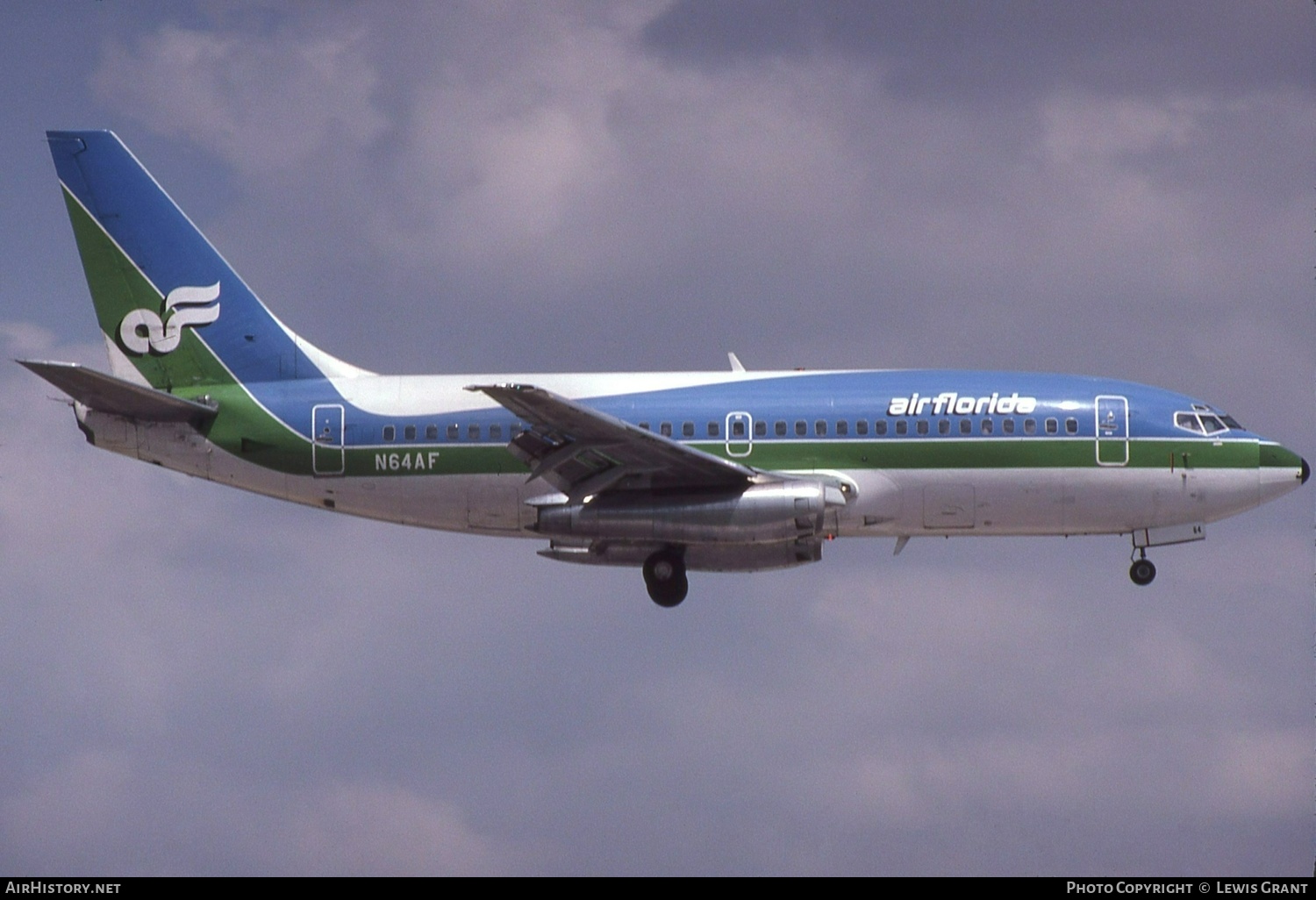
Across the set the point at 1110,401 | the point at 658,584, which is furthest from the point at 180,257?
the point at 1110,401

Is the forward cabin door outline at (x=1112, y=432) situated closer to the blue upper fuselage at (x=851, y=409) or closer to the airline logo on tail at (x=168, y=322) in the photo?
the blue upper fuselage at (x=851, y=409)

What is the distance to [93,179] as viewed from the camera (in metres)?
47.5

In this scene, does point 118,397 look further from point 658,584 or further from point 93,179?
point 658,584

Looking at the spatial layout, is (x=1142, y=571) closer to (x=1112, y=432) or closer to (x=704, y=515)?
(x=1112, y=432)

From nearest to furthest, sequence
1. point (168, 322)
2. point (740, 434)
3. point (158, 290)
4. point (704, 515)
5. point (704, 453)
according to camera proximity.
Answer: point (704, 515)
point (704, 453)
point (740, 434)
point (168, 322)
point (158, 290)

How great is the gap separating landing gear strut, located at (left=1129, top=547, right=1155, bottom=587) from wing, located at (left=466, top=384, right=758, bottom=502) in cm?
999

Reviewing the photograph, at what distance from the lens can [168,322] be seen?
153 ft

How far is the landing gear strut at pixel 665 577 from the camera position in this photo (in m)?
43.9

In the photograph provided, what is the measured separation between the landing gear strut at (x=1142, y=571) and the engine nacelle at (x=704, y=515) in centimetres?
777

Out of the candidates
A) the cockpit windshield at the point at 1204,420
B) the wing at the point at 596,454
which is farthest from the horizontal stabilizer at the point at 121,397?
the cockpit windshield at the point at 1204,420

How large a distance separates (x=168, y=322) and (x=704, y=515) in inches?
A: 620

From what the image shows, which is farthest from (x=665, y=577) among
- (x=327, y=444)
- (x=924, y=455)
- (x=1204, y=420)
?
(x=1204, y=420)

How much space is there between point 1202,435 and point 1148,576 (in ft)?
12.4

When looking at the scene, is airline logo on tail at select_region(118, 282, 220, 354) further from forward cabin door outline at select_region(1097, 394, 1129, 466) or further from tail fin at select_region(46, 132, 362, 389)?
forward cabin door outline at select_region(1097, 394, 1129, 466)
